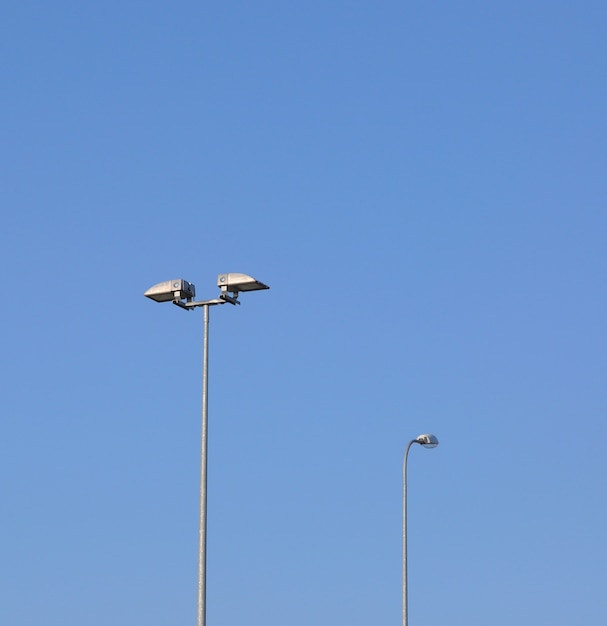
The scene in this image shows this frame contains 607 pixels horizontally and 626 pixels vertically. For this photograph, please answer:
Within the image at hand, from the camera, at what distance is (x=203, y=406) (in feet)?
89.2

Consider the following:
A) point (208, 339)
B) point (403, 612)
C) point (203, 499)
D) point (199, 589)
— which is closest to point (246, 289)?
point (208, 339)

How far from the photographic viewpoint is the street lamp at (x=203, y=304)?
2589 cm

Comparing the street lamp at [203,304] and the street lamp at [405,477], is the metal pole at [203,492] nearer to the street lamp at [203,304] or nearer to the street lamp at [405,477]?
the street lamp at [203,304]

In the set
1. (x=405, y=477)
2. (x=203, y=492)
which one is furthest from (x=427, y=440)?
(x=203, y=492)

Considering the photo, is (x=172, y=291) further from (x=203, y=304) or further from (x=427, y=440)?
(x=427, y=440)

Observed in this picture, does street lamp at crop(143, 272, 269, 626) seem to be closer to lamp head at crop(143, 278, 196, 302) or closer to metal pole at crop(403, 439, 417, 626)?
lamp head at crop(143, 278, 196, 302)

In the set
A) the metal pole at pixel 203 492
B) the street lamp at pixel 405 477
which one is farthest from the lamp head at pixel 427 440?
the metal pole at pixel 203 492

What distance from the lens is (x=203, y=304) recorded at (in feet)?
88.8

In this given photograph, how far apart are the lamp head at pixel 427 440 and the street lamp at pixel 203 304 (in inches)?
511

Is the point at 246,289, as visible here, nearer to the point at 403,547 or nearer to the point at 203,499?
the point at 203,499

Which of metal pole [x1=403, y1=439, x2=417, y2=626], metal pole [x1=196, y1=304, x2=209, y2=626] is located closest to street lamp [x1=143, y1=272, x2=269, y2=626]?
metal pole [x1=196, y1=304, x2=209, y2=626]

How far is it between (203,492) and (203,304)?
402cm

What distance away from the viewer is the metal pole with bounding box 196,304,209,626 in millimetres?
25641

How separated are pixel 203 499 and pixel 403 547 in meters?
13.3
